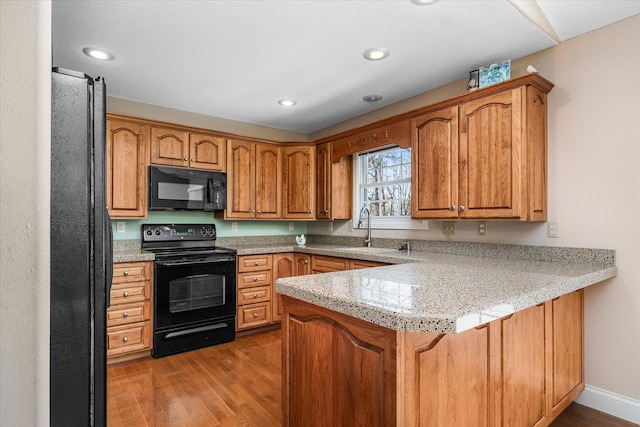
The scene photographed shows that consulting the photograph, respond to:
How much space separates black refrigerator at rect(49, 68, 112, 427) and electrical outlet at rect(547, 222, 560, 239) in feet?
8.87

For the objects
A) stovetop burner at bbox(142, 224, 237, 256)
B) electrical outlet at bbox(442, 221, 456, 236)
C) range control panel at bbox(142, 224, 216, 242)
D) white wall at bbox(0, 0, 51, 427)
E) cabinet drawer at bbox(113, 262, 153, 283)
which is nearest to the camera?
white wall at bbox(0, 0, 51, 427)

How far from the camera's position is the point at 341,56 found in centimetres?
258

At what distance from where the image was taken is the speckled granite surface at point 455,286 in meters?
1.07

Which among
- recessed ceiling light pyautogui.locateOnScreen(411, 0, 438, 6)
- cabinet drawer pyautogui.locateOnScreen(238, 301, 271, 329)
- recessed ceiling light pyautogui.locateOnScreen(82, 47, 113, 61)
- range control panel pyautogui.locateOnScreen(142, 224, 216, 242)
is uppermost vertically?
recessed ceiling light pyautogui.locateOnScreen(411, 0, 438, 6)

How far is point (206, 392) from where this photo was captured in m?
2.41

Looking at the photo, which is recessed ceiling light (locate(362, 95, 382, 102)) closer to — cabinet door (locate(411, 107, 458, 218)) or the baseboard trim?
cabinet door (locate(411, 107, 458, 218))

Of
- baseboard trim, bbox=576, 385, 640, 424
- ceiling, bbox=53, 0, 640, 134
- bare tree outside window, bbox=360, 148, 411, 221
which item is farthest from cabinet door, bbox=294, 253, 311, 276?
baseboard trim, bbox=576, 385, 640, 424

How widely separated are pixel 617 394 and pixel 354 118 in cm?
337

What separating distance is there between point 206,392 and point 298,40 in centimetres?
253

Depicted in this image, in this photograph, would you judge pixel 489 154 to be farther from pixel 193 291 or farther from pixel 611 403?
pixel 193 291

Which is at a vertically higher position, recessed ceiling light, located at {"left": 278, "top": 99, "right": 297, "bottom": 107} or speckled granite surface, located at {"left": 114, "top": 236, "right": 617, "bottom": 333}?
recessed ceiling light, located at {"left": 278, "top": 99, "right": 297, "bottom": 107}

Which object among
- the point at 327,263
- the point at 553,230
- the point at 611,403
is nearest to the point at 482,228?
the point at 553,230

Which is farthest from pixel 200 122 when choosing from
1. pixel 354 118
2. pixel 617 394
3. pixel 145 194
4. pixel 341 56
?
pixel 617 394

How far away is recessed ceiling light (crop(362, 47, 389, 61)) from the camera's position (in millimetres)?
2463
